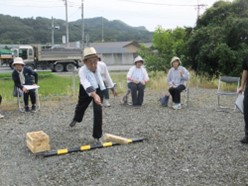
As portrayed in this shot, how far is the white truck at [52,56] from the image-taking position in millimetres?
30328

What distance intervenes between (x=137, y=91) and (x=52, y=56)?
2241cm

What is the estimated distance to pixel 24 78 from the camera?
8344 millimetres

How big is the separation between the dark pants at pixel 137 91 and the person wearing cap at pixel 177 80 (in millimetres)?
729

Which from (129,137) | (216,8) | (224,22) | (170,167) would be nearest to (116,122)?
(129,137)

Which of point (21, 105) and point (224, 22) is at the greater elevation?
point (224, 22)

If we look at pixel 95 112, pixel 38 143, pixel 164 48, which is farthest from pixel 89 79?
pixel 164 48

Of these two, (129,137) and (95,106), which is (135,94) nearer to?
(129,137)

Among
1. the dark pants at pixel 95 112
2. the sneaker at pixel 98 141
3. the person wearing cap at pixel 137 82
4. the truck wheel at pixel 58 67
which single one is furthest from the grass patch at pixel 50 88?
the truck wheel at pixel 58 67

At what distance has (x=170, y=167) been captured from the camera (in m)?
4.50

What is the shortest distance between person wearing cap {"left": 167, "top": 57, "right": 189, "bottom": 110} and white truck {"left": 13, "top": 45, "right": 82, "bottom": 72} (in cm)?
2225

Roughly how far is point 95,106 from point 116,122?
6.28ft

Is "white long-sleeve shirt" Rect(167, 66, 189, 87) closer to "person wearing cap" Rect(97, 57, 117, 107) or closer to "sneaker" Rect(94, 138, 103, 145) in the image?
"person wearing cap" Rect(97, 57, 117, 107)

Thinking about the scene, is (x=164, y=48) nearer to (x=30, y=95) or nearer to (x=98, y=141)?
(x=30, y=95)

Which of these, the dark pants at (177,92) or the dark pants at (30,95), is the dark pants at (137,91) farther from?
the dark pants at (30,95)
